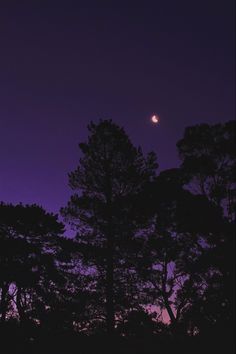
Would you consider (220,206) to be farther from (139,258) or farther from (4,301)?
(4,301)

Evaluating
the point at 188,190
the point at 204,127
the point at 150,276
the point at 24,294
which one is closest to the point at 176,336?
the point at 150,276

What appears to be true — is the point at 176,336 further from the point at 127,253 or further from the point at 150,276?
the point at 127,253

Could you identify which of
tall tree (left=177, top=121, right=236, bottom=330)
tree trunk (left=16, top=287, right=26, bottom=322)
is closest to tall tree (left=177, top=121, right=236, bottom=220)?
tall tree (left=177, top=121, right=236, bottom=330)

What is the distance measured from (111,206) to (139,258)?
3.41 m

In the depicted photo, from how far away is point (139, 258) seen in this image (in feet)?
77.6

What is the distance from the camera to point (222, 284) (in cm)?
1961

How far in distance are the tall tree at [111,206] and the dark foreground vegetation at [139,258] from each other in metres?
0.06

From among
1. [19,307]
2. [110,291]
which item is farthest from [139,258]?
[19,307]

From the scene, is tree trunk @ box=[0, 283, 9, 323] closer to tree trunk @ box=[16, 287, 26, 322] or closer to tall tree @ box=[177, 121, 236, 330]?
tree trunk @ box=[16, 287, 26, 322]

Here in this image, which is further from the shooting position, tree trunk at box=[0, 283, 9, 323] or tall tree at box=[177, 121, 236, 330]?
tree trunk at box=[0, 283, 9, 323]

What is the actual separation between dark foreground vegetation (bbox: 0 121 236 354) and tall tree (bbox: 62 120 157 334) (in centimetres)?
6

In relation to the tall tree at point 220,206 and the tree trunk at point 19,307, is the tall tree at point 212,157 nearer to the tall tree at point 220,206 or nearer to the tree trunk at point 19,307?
the tall tree at point 220,206

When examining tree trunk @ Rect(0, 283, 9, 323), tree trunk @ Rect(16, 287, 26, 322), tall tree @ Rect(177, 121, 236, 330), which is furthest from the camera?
tree trunk @ Rect(0, 283, 9, 323)

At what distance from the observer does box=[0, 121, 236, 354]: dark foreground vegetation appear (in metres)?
20.2
